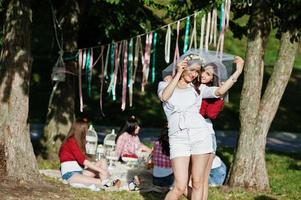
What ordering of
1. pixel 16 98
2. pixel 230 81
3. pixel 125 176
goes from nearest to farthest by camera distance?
pixel 230 81, pixel 16 98, pixel 125 176

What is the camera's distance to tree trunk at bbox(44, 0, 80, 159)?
43.2 feet

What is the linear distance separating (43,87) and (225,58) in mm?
16609

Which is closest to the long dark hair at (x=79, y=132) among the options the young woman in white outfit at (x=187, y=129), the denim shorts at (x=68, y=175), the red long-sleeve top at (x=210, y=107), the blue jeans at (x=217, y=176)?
the denim shorts at (x=68, y=175)

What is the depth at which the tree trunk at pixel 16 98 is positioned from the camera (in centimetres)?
891

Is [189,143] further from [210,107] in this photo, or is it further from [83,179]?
[83,179]

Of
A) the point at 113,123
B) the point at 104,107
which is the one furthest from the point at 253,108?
the point at 104,107

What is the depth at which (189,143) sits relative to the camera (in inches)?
273

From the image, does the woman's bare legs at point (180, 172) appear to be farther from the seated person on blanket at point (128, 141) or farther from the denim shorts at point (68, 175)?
the seated person on blanket at point (128, 141)

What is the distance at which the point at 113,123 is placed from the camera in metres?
21.0

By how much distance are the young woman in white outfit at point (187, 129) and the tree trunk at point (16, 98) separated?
8.17 ft

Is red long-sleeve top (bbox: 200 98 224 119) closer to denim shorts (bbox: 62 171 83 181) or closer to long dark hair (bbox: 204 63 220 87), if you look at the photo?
long dark hair (bbox: 204 63 220 87)

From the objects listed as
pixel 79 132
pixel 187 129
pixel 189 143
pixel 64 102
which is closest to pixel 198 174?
pixel 189 143

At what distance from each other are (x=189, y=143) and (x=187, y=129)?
0.44 feet

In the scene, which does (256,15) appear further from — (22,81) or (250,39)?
(22,81)
